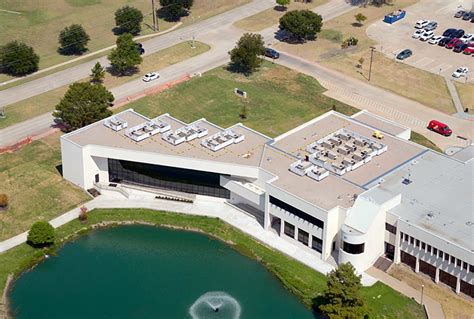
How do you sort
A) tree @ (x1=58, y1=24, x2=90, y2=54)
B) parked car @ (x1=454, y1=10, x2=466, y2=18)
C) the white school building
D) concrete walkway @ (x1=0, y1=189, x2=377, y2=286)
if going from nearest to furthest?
the white school building
concrete walkway @ (x1=0, y1=189, x2=377, y2=286)
tree @ (x1=58, y1=24, x2=90, y2=54)
parked car @ (x1=454, y1=10, x2=466, y2=18)

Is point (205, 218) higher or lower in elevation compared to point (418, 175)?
lower

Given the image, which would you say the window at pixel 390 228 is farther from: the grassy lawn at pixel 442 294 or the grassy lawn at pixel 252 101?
the grassy lawn at pixel 252 101

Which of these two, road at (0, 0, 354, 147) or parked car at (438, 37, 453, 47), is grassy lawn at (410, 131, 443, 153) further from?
road at (0, 0, 354, 147)

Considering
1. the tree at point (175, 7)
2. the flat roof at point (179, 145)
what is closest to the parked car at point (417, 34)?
the tree at point (175, 7)

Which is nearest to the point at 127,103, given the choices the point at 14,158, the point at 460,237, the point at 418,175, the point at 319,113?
the point at 14,158

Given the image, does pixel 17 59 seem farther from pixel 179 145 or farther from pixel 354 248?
pixel 354 248

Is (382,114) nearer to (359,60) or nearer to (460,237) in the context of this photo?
(359,60)

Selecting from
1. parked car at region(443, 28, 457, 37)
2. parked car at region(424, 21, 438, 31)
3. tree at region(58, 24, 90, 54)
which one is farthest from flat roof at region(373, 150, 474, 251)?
tree at region(58, 24, 90, 54)
